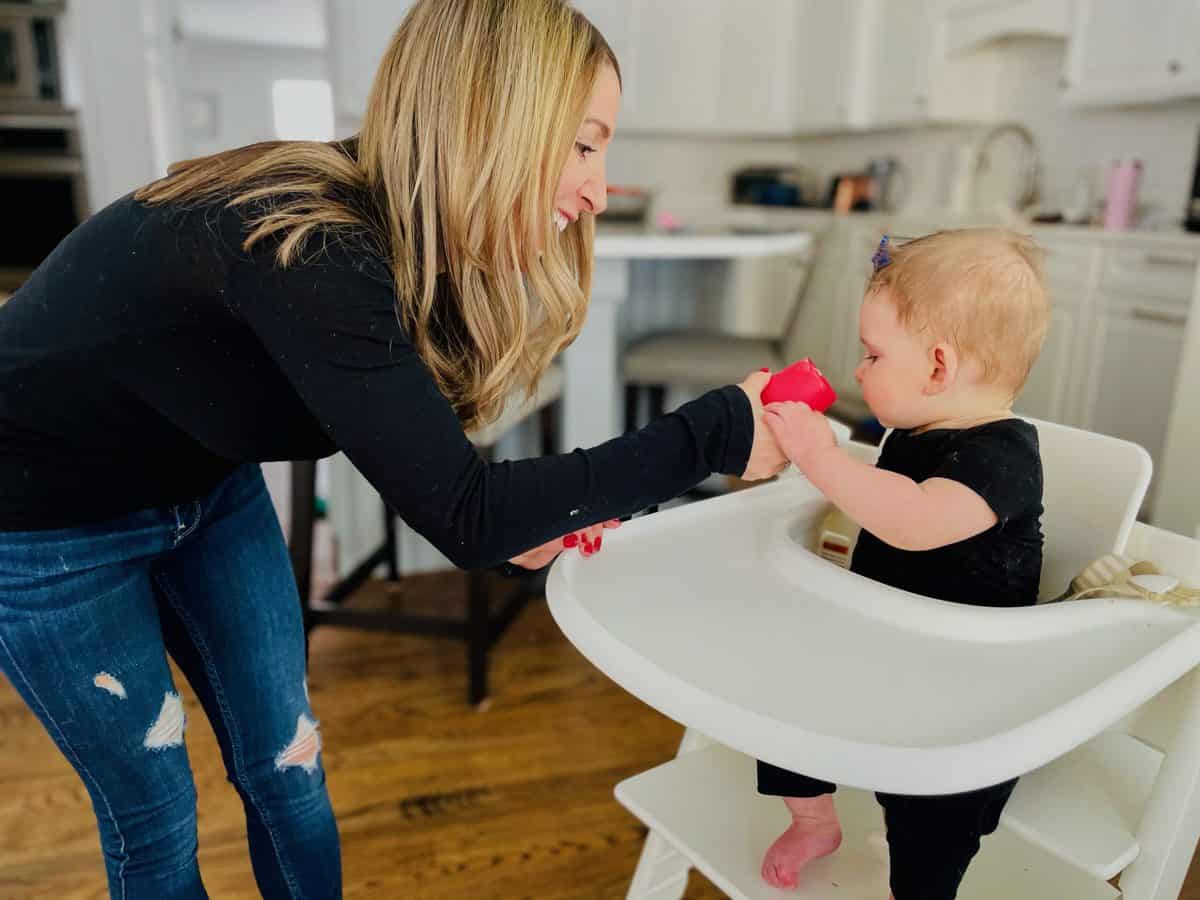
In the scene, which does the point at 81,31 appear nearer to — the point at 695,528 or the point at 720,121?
the point at 695,528

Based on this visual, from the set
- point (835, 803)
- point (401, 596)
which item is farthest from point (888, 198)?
point (835, 803)

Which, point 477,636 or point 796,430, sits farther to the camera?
point 477,636

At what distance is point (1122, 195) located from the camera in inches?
114

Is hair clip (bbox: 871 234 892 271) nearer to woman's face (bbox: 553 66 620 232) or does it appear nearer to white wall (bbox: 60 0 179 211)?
woman's face (bbox: 553 66 620 232)

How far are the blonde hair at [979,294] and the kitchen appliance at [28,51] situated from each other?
273cm

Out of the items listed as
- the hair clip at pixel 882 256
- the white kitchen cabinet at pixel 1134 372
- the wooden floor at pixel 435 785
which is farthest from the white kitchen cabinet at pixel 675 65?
the hair clip at pixel 882 256

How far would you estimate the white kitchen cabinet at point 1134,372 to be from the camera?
261 centimetres

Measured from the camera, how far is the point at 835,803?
109cm

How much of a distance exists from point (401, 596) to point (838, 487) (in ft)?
6.00

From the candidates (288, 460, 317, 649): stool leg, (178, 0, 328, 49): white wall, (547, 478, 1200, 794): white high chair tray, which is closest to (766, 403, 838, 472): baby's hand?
(547, 478, 1200, 794): white high chair tray

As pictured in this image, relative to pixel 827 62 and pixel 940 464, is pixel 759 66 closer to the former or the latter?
pixel 827 62

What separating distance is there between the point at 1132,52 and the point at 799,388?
8.87 ft

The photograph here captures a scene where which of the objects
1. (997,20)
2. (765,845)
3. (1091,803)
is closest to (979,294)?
(1091,803)

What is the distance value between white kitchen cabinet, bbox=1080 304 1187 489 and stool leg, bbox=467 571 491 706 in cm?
201
